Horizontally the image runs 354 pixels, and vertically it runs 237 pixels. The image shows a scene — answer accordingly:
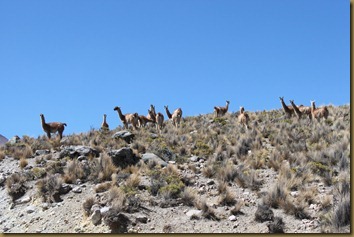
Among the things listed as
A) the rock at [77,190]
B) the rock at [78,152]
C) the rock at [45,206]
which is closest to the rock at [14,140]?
the rock at [78,152]

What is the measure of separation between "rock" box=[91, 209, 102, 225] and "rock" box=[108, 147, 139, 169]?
4939 mm

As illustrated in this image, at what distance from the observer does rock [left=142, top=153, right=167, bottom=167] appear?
54.2 feet

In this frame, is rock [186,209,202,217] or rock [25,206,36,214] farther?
rock [25,206,36,214]

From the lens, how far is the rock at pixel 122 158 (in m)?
16.4

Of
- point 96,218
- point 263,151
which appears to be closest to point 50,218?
point 96,218

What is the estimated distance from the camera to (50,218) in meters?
12.3

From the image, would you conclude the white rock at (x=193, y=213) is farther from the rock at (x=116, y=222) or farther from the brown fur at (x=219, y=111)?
the brown fur at (x=219, y=111)

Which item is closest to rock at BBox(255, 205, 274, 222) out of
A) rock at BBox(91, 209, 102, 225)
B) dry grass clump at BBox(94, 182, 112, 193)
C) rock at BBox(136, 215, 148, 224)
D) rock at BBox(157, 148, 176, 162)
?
rock at BBox(136, 215, 148, 224)

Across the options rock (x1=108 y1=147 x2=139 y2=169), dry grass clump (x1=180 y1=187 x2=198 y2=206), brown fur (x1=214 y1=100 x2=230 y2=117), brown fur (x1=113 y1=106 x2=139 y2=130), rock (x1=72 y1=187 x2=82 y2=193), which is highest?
brown fur (x1=214 y1=100 x2=230 y2=117)

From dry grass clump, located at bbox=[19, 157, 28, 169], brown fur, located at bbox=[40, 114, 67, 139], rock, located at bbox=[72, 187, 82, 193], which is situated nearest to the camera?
rock, located at bbox=[72, 187, 82, 193]

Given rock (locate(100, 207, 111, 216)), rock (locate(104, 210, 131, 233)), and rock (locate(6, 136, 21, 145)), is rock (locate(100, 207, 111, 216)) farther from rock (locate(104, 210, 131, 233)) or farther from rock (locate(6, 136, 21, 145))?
rock (locate(6, 136, 21, 145))

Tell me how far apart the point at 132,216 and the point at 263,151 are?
7.84 m

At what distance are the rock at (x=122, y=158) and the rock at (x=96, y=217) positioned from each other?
494cm

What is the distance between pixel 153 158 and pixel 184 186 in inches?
140
